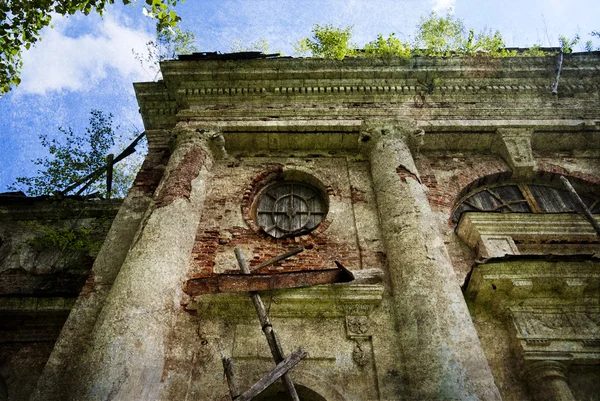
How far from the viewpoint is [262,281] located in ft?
15.5

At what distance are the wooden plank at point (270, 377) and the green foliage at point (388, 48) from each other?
615 centimetres

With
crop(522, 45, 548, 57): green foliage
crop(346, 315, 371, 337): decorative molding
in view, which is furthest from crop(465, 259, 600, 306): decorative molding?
crop(522, 45, 548, 57): green foliage

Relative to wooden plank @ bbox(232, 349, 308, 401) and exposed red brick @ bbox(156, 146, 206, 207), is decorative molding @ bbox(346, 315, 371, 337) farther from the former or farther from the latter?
exposed red brick @ bbox(156, 146, 206, 207)

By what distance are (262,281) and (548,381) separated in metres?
3.16

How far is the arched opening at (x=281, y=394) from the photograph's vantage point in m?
4.24

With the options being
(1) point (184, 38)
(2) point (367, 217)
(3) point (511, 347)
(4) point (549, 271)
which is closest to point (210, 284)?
(2) point (367, 217)

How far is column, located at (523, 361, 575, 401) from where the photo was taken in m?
4.10

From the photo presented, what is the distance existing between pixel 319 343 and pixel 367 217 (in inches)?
84.4

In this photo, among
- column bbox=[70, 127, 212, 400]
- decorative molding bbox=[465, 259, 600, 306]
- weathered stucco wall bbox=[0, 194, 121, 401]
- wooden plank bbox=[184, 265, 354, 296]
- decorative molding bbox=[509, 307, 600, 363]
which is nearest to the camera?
column bbox=[70, 127, 212, 400]

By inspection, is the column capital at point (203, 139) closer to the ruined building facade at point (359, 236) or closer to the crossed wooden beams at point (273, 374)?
the ruined building facade at point (359, 236)

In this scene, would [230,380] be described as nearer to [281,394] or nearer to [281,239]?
[281,394]

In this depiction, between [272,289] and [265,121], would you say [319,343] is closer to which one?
[272,289]

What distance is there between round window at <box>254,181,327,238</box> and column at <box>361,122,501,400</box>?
104 centimetres

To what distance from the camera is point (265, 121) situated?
7285 mm
